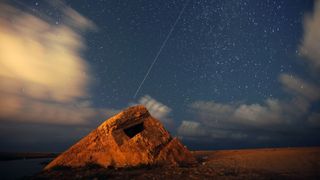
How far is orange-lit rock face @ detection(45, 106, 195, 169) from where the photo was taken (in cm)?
1922

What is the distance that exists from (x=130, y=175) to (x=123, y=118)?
658cm

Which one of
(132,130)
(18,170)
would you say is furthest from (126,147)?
(18,170)

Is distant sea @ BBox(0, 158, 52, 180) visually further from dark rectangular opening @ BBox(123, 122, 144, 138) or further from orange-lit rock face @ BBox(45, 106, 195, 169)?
dark rectangular opening @ BBox(123, 122, 144, 138)

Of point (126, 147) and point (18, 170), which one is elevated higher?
point (126, 147)

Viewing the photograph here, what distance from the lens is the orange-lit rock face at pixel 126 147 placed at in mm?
19219

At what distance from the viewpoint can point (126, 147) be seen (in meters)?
19.5

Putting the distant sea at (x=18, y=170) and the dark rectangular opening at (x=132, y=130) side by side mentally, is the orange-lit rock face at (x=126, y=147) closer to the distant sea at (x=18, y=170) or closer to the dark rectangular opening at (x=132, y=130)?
the dark rectangular opening at (x=132, y=130)

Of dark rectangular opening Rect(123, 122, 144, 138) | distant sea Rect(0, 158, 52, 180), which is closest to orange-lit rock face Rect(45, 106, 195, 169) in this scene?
dark rectangular opening Rect(123, 122, 144, 138)

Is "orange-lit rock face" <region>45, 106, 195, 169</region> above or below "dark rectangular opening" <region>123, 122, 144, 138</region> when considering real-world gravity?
below

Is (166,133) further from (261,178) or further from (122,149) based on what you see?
(261,178)

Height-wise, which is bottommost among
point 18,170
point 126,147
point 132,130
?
point 18,170

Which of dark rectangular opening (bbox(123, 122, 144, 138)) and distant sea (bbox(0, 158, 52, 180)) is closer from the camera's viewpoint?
distant sea (bbox(0, 158, 52, 180))

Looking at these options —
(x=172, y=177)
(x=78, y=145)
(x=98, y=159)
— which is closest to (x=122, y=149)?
(x=98, y=159)

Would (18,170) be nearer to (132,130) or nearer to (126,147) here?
(132,130)
